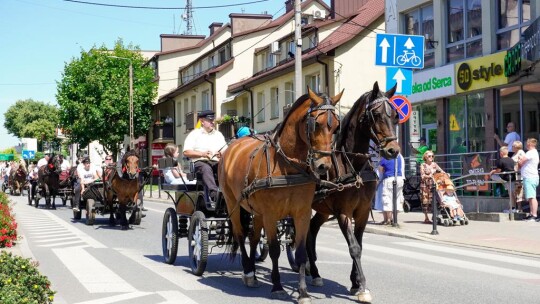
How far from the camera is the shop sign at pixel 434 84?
2431 cm

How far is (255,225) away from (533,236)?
8.06 metres

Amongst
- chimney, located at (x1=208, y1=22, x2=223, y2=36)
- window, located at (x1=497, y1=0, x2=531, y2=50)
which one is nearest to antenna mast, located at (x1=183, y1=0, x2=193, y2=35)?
chimney, located at (x1=208, y1=22, x2=223, y2=36)

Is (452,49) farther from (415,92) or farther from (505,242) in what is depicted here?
(505,242)

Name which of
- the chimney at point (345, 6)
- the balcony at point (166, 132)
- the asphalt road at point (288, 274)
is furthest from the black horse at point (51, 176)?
the balcony at point (166, 132)

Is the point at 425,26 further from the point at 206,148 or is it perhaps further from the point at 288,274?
the point at 288,274

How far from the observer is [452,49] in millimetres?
24625

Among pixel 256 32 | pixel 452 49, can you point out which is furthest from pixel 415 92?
pixel 256 32

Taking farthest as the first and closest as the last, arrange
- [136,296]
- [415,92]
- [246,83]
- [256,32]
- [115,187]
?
[256,32]
[246,83]
[415,92]
[115,187]
[136,296]

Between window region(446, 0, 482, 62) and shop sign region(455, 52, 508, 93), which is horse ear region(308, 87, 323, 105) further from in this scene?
window region(446, 0, 482, 62)

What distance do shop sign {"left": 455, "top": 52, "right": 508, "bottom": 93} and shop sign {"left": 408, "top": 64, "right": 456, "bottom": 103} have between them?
477mm

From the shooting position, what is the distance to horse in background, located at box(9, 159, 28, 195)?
39.6 m

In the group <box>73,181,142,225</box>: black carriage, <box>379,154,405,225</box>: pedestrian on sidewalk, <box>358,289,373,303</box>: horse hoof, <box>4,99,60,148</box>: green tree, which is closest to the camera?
<box>358,289,373,303</box>: horse hoof

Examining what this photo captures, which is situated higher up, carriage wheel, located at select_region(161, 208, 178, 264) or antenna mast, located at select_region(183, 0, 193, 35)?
antenna mast, located at select_region(183, 0, 193, 35)

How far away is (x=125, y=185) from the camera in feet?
55.7
